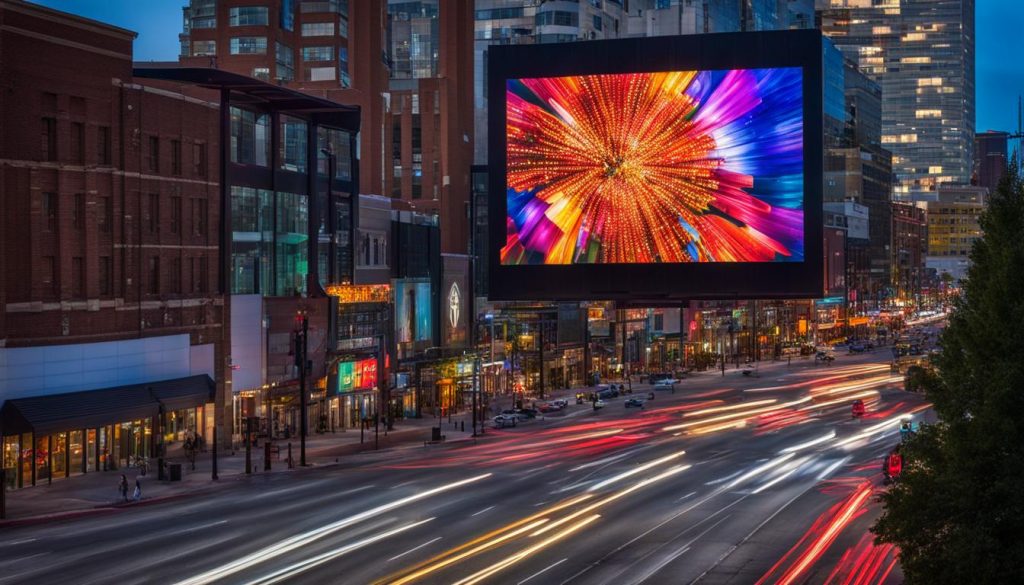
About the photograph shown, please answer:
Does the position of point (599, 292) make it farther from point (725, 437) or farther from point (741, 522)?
point (725, 437)

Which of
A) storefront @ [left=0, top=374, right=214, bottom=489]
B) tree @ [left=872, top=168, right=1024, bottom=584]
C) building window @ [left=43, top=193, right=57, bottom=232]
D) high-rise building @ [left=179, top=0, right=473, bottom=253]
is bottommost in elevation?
storefront @ [left=0, top=374, right=214, bottom=489]

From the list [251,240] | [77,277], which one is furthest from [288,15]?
[77,277]

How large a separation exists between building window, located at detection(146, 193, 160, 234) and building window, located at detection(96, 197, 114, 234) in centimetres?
389

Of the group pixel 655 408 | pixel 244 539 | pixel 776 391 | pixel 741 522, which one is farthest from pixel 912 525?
pixel 776 391

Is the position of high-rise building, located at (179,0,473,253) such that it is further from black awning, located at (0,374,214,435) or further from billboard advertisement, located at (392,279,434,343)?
black awning, located at (0,374,214,435)

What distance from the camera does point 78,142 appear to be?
2648 inches

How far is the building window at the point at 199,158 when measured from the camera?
255 feet

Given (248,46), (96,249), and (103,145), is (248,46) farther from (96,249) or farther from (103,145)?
(96,249)

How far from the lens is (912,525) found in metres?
32.3

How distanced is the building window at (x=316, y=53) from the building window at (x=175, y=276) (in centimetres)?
9057

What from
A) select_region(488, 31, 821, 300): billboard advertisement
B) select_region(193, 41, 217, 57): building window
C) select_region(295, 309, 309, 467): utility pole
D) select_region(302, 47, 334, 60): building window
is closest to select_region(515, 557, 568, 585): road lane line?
select_region(488, 31, 821, 300): billboard advertisement

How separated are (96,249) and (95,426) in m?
9.25

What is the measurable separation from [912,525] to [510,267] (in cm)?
3362

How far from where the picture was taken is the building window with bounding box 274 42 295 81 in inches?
6206
